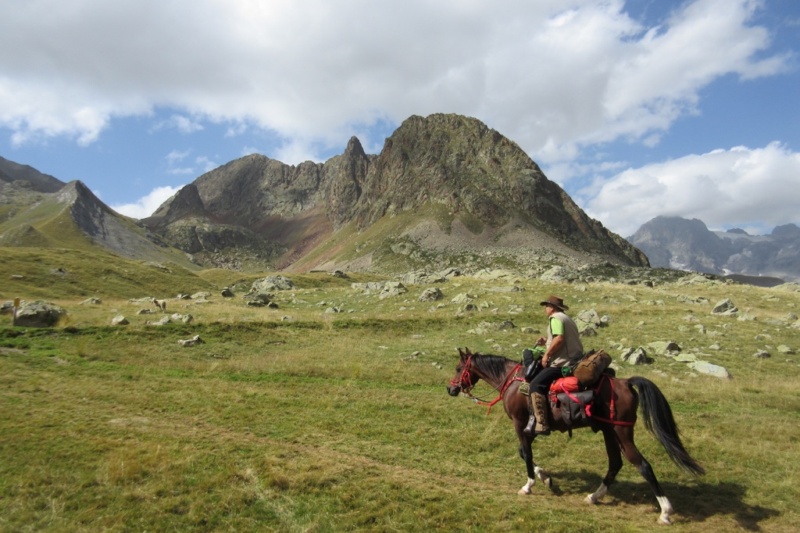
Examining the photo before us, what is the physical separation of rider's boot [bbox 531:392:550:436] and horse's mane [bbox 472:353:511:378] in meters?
1.73

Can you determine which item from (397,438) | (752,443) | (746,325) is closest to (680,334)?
(746,325)

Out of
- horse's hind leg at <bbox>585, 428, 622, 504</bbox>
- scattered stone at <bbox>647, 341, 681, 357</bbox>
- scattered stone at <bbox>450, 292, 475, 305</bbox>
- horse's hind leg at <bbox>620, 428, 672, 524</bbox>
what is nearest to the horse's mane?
horse's hind leg at <bbox>585, 428, 622, 504</bbox>

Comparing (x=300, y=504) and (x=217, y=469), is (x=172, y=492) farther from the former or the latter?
(x=300, y=504)

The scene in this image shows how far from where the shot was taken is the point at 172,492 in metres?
9.85

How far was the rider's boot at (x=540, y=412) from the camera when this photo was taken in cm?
1077

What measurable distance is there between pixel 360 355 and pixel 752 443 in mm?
18623

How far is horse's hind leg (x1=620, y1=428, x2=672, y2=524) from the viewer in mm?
9430

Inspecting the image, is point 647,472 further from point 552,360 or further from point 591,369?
point 552,360

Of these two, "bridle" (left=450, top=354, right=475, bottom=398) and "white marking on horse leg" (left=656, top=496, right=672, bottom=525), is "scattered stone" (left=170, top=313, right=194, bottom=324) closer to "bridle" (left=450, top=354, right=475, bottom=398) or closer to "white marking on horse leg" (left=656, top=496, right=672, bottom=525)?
"bridle" (left=450, top=354, right=475, bottom=398)

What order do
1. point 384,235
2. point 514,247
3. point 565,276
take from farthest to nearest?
point 384,235, point 514,247, point 565,276

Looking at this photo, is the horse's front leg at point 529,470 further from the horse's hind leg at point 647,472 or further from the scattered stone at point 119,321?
the scattered stone at point 119,321

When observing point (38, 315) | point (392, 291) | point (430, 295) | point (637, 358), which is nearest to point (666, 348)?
point (637, 358)

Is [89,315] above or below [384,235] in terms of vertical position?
below

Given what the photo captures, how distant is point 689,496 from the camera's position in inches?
417
